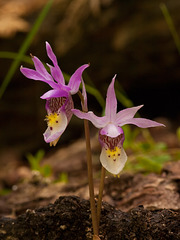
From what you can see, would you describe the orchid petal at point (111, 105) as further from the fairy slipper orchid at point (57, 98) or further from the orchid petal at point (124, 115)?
the fairy slipper orchid at point (57, 98)

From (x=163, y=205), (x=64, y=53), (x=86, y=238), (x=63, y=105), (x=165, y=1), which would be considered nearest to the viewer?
(x=63, y=105)

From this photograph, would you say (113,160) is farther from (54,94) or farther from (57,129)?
(54,94)

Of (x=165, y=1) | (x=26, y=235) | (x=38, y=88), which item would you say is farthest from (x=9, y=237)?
(x=38, y=88)

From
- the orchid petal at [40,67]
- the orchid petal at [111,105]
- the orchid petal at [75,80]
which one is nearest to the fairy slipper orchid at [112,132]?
the orchid petal at [111,105]

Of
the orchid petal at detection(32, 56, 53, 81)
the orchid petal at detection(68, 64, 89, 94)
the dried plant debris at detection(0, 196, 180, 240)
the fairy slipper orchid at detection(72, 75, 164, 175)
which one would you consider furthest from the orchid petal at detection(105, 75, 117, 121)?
the dried plant debris at detection(0, 196, 180, 240)

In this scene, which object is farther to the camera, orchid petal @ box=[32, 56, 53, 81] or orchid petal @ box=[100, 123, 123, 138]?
orchid petal @ box=[32, 56, 53, 81]

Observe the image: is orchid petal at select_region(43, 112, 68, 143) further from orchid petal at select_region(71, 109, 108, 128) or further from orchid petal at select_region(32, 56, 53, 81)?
orchid petal at select_region(32, 56, 53, 81)

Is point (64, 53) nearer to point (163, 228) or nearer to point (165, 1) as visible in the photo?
point (165, 1)
